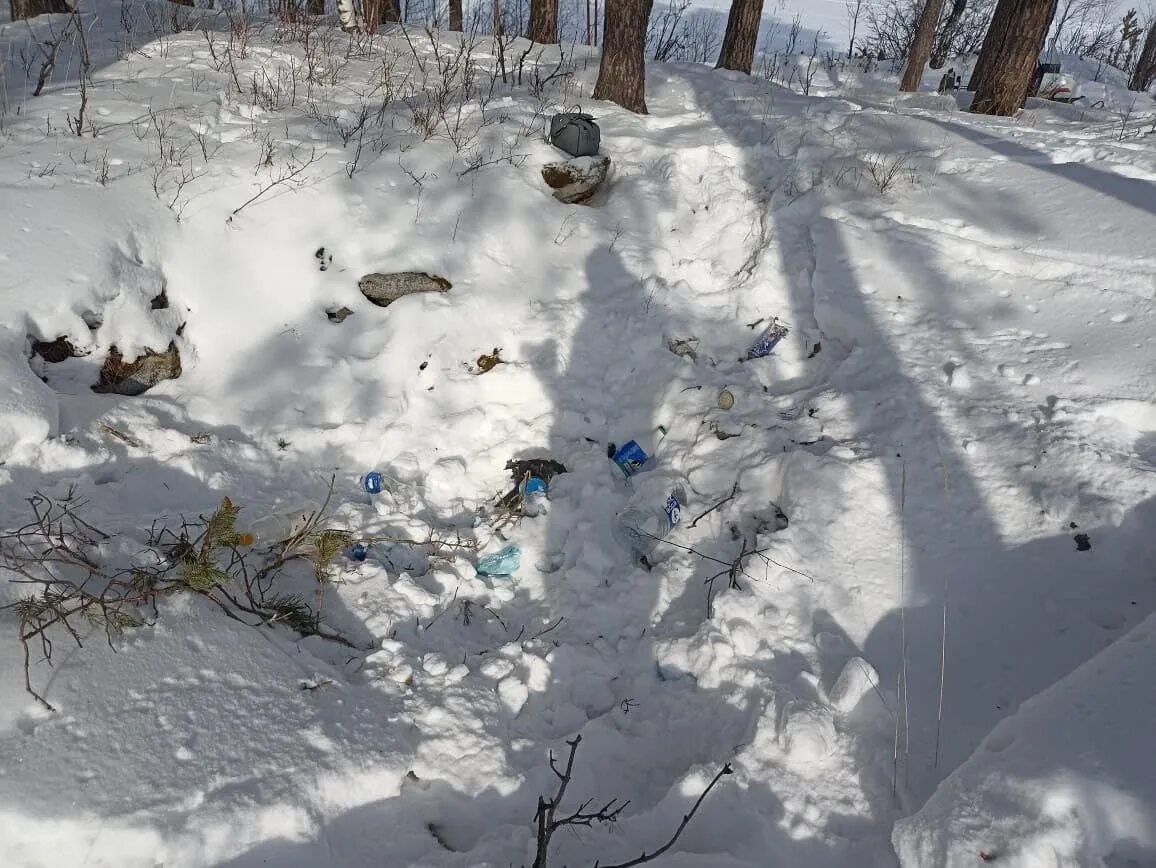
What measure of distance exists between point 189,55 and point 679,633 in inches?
253

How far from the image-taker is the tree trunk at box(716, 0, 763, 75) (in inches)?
299

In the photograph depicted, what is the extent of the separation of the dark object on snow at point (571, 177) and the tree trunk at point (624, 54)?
52.8 inches

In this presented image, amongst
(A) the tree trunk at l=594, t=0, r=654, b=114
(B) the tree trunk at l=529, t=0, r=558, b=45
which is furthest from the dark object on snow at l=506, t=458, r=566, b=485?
(B) the tree trunk at l=529, t=0, r=558, b=45

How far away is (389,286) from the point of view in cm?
420

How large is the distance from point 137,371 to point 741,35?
22.9 ft

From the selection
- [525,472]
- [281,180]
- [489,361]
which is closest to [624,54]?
[281,180]

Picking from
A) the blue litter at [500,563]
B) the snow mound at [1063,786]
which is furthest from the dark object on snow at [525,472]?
the snow mound at [1063,786]

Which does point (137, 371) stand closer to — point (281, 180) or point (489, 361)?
point (281, 180)

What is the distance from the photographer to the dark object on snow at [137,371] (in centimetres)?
354

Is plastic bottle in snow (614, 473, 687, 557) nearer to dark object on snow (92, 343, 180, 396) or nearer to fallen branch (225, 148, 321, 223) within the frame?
dark object on snow (92, 343, 180, 396)

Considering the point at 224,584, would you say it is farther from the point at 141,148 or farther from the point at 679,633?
the point at 141,148

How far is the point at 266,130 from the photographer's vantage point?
195 inches

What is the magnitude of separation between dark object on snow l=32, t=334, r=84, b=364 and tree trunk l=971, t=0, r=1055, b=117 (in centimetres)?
760

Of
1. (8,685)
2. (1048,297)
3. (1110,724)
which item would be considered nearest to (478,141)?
(1048,297)
